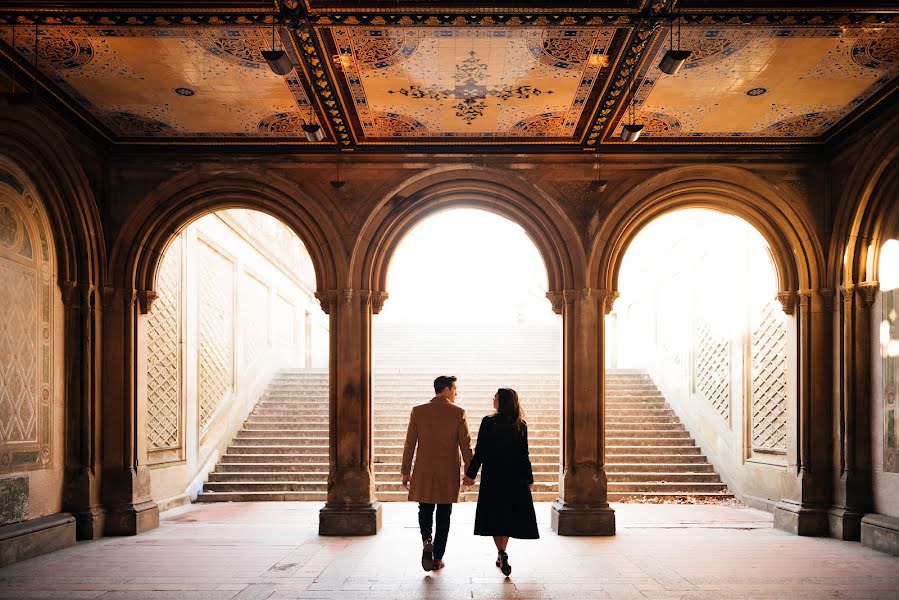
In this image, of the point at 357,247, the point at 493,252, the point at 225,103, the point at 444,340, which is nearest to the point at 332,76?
the point at 225,103

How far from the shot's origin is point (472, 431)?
13328mm

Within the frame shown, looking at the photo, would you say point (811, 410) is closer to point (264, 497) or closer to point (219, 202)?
point (219, 202)

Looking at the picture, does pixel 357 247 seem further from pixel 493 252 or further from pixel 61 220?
pixel 493 252

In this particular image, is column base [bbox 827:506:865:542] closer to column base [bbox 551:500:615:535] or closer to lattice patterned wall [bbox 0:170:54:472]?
column base [bbox 551:500:615:535]

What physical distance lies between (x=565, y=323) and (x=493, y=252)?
19.1 m

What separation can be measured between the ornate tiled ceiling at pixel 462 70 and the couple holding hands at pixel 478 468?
2727mm

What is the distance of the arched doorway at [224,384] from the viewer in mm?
10852

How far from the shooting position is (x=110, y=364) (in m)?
9.19

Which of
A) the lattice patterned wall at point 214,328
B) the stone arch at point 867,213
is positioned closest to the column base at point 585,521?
the stone arch at point 867,213

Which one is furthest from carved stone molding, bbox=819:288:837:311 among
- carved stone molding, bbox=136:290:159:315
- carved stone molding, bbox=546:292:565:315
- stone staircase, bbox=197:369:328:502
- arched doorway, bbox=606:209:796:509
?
carved stone molding, bbox=136:290:159:315

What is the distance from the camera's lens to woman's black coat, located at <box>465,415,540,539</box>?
653 cm

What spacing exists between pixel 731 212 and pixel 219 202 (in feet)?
19.0

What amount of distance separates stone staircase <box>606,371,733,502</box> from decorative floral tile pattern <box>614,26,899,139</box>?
512 centimetres

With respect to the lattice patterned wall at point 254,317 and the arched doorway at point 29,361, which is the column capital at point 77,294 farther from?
the lattice patterned wall at point 254,317
